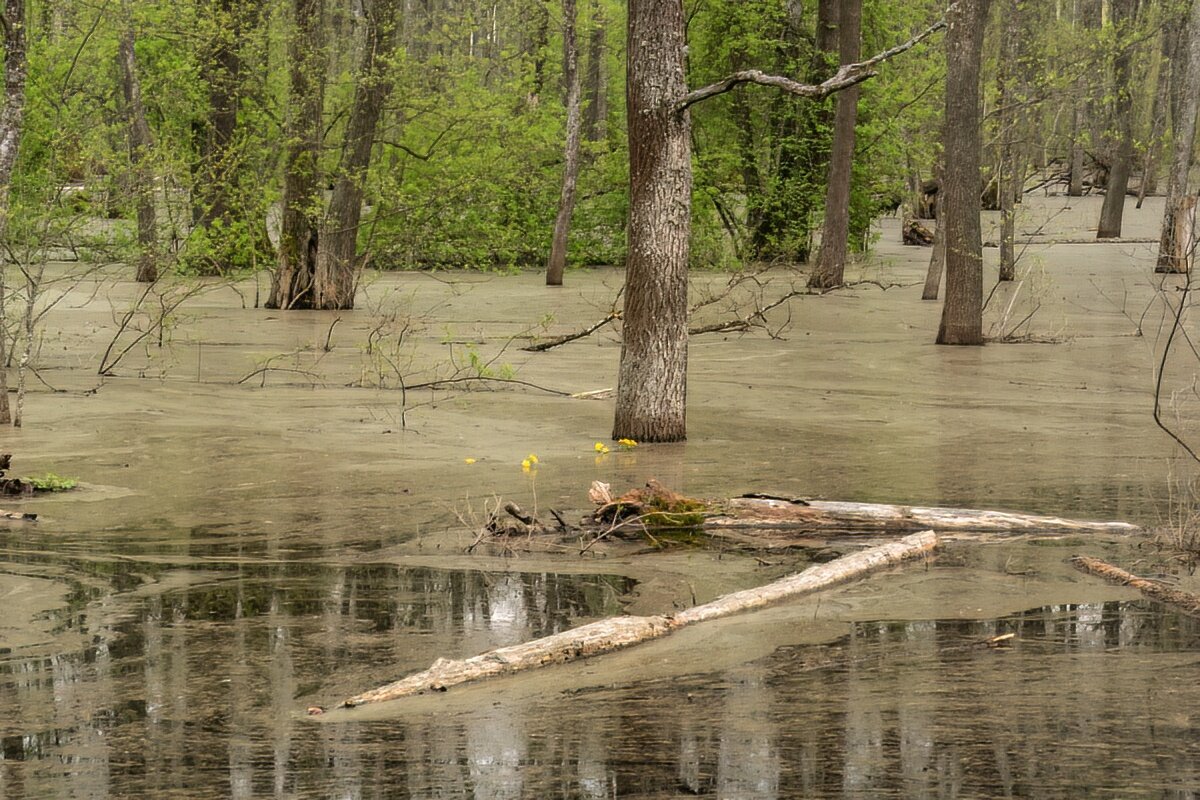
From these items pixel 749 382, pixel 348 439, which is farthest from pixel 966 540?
pixel 749 382

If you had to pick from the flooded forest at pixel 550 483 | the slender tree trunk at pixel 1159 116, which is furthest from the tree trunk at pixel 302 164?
the slender tree trunk at pixel 1159 116

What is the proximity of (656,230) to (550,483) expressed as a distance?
8.15 feet

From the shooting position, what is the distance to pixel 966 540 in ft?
26.8

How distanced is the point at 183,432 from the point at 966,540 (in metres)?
7.13

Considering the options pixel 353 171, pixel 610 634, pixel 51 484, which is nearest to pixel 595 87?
pixel 353 171

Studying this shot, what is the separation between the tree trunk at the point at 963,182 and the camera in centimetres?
1931

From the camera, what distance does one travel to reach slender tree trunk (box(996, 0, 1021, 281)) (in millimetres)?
25141

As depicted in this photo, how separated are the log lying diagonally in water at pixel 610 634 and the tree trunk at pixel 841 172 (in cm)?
2058

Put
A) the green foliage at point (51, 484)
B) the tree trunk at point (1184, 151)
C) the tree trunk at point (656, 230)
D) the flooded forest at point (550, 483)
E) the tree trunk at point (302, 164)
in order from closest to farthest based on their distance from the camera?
the flooded forest at point (550, 483) < the green foliage at point (51, 484) < the tree trunk at point (656, 230) < the tree trunk at point (302, 164) < the tree trunk at point (1184, 151)

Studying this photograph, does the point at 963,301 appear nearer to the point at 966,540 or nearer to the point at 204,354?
the point at 204,354

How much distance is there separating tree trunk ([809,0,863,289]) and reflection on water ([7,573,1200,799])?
70.8 feet

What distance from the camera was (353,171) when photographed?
24.6 metres

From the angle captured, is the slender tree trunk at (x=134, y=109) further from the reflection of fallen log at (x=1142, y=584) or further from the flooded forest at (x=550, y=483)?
the reflection of fallen log at (x=1142, y=584)

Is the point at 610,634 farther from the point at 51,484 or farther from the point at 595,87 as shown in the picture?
the point at 595,87
